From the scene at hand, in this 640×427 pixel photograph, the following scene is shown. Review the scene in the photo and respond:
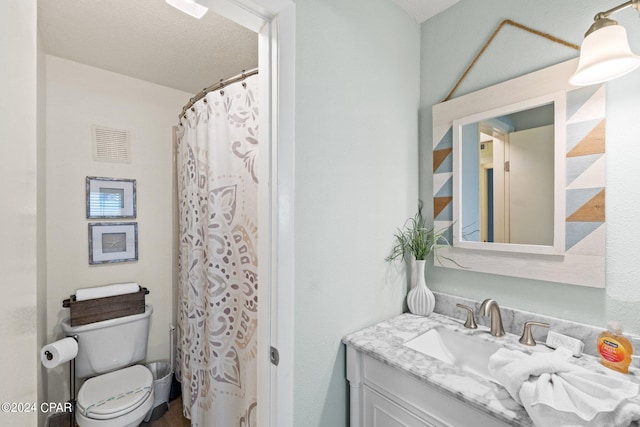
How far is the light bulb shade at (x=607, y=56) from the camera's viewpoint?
0.81 meters

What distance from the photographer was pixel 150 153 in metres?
2.21

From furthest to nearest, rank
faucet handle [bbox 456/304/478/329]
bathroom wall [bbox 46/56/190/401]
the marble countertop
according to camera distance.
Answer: bathroom wall [bbox 46/56/190/401] < faucet handle [bbox 456/304/478/329] < the marble countertop

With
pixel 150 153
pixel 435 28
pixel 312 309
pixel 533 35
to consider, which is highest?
pixel 435 28

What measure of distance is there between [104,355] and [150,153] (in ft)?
4.71

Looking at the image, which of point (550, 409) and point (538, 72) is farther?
point (538, 72)

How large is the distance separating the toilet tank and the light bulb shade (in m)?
2.60

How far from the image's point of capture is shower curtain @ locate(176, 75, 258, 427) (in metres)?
1.39

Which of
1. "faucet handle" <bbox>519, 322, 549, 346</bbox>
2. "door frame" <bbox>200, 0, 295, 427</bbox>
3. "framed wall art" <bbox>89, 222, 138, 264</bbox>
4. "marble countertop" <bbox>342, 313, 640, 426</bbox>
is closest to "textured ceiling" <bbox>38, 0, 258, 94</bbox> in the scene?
"door frame" <bbox>200, 0, 295, 427</bbox>

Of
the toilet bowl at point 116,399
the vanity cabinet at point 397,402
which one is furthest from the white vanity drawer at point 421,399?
the toilet bowl at point 116,399

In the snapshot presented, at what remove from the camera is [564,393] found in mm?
714

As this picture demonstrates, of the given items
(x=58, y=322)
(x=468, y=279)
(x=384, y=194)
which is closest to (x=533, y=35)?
(x=384, y=194)

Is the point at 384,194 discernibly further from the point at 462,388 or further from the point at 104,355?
the point at 104,355

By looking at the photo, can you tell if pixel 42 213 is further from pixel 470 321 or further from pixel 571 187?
pixel 571 187

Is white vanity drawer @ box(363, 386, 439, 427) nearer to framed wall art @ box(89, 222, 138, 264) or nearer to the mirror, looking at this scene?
the mirror
